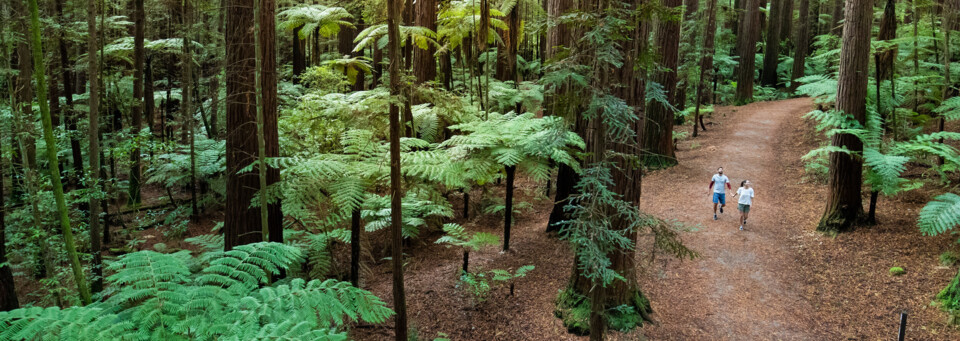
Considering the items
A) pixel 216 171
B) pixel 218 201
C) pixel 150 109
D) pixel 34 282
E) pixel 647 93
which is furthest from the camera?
pixel 150 109

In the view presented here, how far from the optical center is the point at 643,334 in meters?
6.38

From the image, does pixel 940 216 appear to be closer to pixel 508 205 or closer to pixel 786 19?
pixel 508 205

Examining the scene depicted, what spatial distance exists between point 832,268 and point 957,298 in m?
1.61

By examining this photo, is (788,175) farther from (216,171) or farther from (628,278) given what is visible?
(216,171)

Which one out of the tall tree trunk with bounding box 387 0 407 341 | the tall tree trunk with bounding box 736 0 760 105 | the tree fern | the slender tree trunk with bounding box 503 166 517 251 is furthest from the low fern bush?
the tall tree trunk with bounding box 736 0 760 105

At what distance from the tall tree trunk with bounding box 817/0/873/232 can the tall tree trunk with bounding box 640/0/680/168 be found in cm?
365

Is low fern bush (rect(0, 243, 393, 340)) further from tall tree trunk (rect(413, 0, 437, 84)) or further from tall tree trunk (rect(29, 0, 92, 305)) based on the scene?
tall tree trunk (rect(413, 0, 437, 84))

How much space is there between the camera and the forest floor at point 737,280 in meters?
6.69

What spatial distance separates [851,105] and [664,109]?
4396 mm

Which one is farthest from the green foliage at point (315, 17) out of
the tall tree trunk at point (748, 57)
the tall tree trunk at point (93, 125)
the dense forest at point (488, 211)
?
the tall tree trunk at point (748, 57)

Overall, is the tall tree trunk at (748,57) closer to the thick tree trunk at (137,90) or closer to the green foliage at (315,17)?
the green foliage at (315,17)

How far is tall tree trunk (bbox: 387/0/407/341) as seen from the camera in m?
4.86

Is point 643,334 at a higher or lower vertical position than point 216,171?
lower

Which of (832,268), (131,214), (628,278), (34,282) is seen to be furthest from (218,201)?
(832,268)
